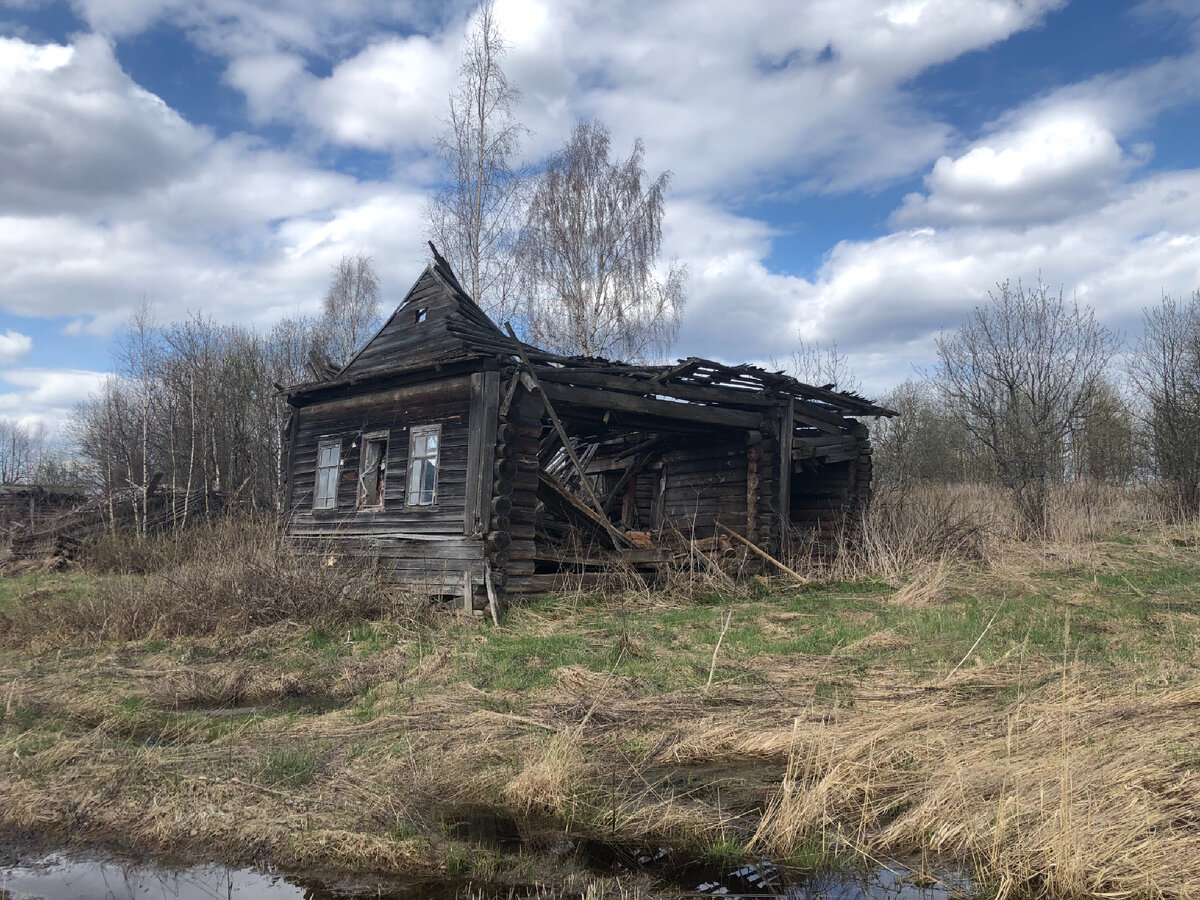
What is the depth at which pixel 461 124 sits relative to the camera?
21.9 m

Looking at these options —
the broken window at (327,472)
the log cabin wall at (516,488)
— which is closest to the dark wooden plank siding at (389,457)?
→ the broken window at (327,472)

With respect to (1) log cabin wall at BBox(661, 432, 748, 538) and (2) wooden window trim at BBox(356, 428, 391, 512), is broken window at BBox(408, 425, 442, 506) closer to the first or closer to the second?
(2) wooden window trim at BBox(356, 428, 391, 512)

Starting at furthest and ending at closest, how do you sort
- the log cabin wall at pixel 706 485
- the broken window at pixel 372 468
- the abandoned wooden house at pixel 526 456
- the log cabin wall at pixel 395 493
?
the log cabin wall at pixel 706 485
the broken window at pixel 372 468
the log cabin wall at pixel 395 493
the abandoned wooden house at pixel 526 456

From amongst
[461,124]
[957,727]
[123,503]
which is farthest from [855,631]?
[123,503]

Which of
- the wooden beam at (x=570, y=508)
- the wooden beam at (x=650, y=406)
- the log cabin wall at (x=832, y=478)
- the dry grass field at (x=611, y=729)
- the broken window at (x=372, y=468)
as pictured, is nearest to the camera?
the dry grass field at (x=611, y=729)

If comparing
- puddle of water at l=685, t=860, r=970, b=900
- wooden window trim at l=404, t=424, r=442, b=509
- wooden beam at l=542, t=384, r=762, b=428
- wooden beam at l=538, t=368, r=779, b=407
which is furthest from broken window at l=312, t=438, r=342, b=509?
puddle of water at l=685, t=860, r=970, b=900

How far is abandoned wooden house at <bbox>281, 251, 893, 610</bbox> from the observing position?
39.4 feet

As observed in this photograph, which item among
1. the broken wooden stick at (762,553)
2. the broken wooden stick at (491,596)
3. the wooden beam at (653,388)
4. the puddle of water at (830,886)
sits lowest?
the puddle of water at (830,886)

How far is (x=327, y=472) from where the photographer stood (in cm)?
1538

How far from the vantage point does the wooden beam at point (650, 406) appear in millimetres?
12180

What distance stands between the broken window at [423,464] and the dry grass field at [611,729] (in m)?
2.28

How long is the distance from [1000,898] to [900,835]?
66 cm

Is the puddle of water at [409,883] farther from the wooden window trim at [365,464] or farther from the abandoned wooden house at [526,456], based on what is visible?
the wooden window trim at [365,464]

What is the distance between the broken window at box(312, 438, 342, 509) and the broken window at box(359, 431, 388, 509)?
800mm
